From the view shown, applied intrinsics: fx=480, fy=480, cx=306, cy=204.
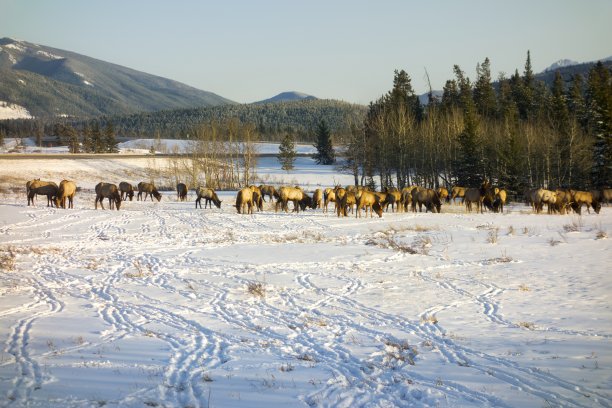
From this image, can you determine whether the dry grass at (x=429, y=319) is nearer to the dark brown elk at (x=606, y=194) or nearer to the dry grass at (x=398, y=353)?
the dry grass at (x=398, y=353)

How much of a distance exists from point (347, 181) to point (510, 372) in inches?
2768

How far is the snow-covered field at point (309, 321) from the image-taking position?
6338 millimetres

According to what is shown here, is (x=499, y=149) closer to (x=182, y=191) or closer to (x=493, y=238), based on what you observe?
(x=182, y=191)

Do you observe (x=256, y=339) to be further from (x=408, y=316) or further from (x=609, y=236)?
(x=609, y=236)

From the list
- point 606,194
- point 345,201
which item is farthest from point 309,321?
point 606,194

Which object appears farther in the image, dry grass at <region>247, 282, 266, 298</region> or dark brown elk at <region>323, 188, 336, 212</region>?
dark brown elk at <region>323, 188, 336, 212</region>

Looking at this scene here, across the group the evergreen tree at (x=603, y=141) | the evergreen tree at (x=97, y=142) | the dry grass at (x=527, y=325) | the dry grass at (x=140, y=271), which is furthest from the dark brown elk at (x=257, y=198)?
the evergreen tree at (x=97, y=142)

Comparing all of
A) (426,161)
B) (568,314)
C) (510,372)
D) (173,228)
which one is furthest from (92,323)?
(426,161)

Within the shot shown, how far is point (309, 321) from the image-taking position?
9.38 metres

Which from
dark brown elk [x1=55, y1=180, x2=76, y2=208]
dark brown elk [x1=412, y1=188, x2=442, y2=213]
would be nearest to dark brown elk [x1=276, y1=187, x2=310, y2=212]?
dark brown elk [x1=412, y1=188, x2=442, y2=213]

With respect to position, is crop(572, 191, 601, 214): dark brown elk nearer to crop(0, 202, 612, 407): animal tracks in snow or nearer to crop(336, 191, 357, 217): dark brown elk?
crop(336, 191, 357, 217): dark brown elk

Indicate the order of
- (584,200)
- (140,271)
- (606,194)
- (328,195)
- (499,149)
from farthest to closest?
(499,149)
(606,194)
(328,195)
(584,200)
(140,271)

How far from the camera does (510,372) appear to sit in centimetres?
680

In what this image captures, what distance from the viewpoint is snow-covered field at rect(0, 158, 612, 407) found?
250 inches
